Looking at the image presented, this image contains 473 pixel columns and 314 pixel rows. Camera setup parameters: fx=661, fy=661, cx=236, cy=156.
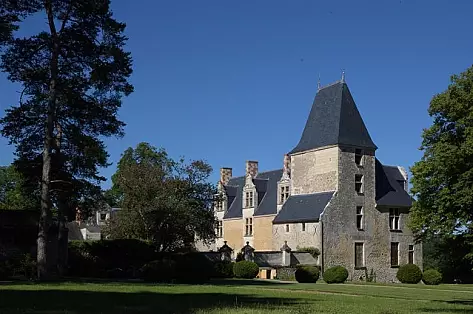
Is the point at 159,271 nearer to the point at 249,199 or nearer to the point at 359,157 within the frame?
the point at 359,157

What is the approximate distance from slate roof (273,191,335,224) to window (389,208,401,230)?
5909mm

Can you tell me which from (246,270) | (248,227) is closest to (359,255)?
(246,270)

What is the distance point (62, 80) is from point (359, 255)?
87.1ft

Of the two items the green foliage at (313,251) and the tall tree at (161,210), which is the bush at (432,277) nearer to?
the green foliage at (313,251)

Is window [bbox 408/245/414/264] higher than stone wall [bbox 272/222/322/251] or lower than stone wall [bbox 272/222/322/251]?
lower

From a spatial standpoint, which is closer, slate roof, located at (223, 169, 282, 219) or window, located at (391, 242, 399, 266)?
window, located at (391, 242, 399, 266)

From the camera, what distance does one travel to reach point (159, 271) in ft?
101

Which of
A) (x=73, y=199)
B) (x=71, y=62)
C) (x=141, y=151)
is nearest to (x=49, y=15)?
(x=71, y=62)

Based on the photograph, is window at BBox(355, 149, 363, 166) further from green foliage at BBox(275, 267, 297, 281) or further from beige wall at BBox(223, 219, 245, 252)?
beige wall at BBox(223, 219, 245, 252)

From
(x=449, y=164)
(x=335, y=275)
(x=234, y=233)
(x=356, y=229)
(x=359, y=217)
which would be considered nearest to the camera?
(x=449, y=164)

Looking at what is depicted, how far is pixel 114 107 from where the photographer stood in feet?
100

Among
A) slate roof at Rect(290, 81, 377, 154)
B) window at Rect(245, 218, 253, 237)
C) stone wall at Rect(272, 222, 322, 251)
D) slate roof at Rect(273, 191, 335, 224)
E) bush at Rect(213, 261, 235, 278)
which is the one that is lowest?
bush at Rect(213, 261, 235, 278)

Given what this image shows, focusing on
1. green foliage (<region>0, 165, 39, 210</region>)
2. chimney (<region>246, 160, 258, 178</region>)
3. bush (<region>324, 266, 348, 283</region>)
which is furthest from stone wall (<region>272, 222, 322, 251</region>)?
green foliage (<region>0, 165, 39, 210</region>)

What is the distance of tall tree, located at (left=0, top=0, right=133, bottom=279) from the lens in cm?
2856
